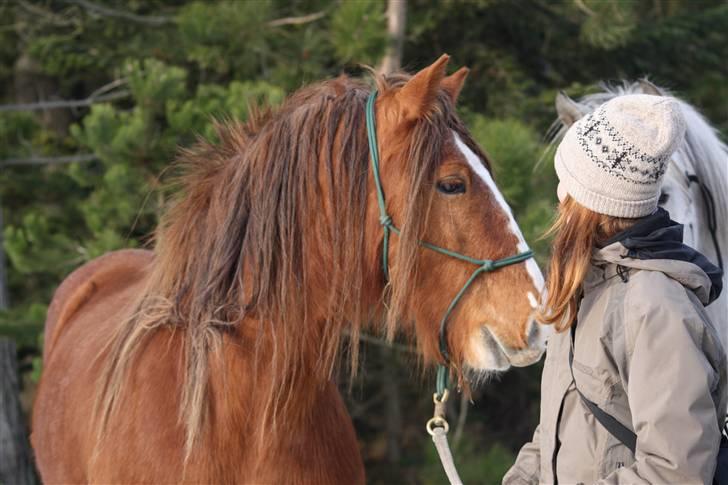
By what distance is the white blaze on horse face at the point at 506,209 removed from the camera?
6.86 feet

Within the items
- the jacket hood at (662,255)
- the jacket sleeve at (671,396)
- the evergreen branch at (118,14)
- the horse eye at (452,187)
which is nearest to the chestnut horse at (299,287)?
the horse eye at (452,187)

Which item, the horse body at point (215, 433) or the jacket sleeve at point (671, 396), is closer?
the jacket sleeve at point (671, 396)

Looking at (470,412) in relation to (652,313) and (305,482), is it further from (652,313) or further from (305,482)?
(652,313)

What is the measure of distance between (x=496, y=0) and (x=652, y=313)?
4.95 meters

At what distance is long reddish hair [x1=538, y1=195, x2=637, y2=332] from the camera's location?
171cm

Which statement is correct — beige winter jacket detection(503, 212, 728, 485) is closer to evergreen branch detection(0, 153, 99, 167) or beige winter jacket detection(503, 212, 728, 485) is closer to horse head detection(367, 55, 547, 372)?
horse head detection(367, 55, 547, 372)

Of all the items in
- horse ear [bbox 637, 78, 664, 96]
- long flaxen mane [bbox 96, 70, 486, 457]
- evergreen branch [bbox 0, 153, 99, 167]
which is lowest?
evergreen branch [bbox 0, 153, 99, 167]

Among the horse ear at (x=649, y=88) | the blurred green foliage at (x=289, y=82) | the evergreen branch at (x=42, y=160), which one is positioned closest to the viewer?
the horse ear at (x=649, y=88)

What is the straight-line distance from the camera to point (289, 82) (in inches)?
223

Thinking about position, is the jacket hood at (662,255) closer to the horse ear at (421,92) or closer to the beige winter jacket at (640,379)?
the beige winter jacket at (640,379)

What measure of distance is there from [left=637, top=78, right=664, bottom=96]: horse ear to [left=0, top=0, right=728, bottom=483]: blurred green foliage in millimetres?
806

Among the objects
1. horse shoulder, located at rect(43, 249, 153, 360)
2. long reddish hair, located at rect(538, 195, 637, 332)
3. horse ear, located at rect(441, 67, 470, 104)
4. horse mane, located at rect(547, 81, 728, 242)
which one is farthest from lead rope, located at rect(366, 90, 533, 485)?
horse shoulder, located at rect(43, 249, 153, 360)

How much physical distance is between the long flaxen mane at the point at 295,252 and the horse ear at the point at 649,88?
62.1 inches

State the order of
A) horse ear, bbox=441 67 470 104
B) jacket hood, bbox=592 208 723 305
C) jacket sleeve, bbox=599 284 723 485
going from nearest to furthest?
jacket sleeve, bbox=599 284 723 485
jacket hood, bbox=592 208 723 305
horse ear, bbox=441 67 470 104
